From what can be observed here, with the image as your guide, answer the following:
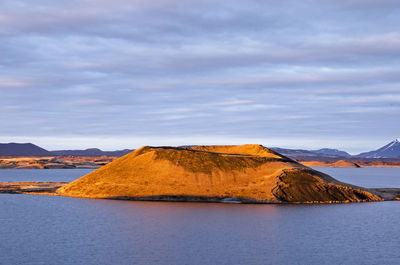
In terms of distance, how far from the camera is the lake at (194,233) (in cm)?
3584

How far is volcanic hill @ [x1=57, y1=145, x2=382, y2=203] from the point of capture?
7369 cm

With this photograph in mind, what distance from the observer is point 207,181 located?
250 feet

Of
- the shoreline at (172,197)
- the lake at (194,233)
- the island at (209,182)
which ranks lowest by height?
the lake at (194,233)

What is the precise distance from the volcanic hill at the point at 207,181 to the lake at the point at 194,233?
4.67 metres

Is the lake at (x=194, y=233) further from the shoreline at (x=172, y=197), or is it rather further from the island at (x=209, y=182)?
the island at (x=209, y=182)

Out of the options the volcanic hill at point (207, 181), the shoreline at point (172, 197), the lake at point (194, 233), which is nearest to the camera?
the lake at point (194, 233)

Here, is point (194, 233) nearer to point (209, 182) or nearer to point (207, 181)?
point (209, 182)

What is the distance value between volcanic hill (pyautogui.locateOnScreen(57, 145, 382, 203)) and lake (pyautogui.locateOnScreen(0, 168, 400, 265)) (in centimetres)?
467

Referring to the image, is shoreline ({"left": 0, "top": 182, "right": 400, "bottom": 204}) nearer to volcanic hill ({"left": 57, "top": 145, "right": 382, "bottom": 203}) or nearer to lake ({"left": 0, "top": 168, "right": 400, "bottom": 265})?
volcanic hill ({"left": 57, "top": 145, "right": 382, "bottom": 203})

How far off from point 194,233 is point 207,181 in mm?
30552

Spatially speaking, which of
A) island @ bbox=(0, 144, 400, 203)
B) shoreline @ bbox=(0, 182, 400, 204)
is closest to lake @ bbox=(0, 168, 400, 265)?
shoreline @ bbox=(0, 182, 400, 204)

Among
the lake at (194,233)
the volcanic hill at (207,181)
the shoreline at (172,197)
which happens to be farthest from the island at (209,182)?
the lake at (194,233)

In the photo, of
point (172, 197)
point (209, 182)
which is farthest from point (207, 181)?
point (172, 197)

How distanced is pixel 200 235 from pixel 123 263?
12.2 meters
